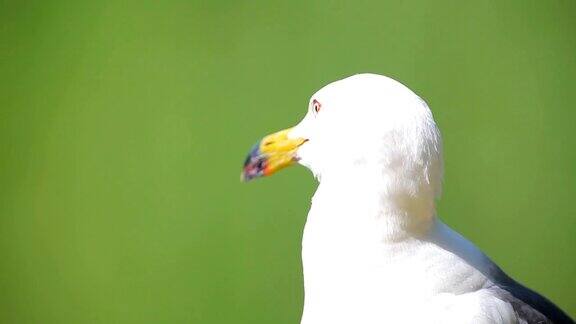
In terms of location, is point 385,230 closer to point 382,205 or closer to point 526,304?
point 382,205

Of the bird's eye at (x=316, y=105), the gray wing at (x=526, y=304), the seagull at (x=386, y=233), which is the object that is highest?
the bird's eye at (x=316, y=105)

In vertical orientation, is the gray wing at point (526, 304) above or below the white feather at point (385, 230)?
below

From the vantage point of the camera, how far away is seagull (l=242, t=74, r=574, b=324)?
1.11m

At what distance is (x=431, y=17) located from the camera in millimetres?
2018

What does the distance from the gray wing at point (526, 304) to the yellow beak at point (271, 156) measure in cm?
35

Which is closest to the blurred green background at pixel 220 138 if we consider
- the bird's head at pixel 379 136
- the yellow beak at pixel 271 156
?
the yellow beak at pixel 271 156

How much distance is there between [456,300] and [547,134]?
104 cm

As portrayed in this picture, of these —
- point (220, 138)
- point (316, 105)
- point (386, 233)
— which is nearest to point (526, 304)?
point (386, 233)

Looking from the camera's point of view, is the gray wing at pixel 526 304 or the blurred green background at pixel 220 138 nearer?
the gray wing at pixel 526 304

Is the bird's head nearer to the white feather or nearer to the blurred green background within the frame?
the white feather

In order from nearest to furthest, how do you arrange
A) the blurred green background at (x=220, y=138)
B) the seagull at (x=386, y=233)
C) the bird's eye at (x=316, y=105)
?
the seagull at (x=386, y=233), the bird's eye at (x=316, y=105), the blurred green background at (x=220, y=138)

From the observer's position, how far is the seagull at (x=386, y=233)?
1.11 m

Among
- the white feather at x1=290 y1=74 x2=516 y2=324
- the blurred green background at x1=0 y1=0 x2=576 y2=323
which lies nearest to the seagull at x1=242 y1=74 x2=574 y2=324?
the white feather at x1=290 y1=74 x2=516 y2=324

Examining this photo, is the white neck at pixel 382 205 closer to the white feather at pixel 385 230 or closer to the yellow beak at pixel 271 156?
the white feather at pixel 385 230
